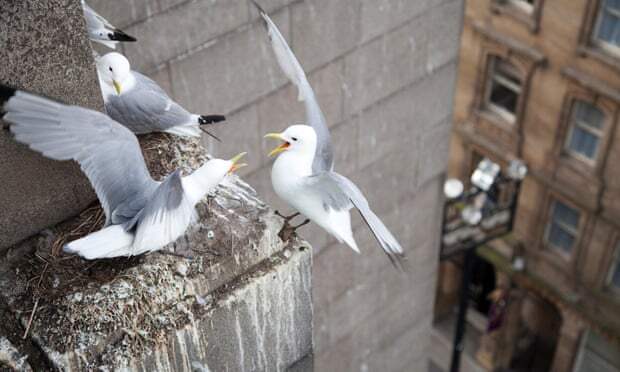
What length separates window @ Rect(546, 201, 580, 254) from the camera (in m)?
16.4

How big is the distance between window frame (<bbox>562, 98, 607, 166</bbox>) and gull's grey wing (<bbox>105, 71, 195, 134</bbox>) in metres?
12.4

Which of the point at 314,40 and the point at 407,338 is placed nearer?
the point at 314,40

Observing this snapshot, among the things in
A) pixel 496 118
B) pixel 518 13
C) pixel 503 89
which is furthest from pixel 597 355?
pixel 518 13

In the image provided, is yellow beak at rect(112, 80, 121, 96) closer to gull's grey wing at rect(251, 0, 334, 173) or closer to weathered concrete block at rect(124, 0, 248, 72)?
gull's grey wing at rect(251, 0, 334, 173)

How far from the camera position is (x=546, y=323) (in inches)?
727

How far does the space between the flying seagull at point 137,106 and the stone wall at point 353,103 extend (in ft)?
2.61

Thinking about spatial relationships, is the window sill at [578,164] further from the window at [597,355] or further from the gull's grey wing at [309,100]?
the gull's grey wing at [309,100]

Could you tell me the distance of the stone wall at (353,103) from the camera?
5160mm

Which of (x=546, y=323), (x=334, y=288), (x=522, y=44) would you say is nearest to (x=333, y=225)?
(x=334, y=288)

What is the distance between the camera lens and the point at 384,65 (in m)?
6.46

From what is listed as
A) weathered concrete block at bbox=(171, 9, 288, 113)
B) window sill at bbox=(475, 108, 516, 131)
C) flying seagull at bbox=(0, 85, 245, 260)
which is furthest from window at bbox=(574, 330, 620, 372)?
flying seagull at bbox=(0, 85, 245, 260)

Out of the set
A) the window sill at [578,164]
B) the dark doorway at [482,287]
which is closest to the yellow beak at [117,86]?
the window sill at [578,164]

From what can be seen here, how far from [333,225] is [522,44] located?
42.0 ft

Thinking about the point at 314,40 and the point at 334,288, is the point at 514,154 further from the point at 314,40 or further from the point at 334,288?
the point at 314,40
